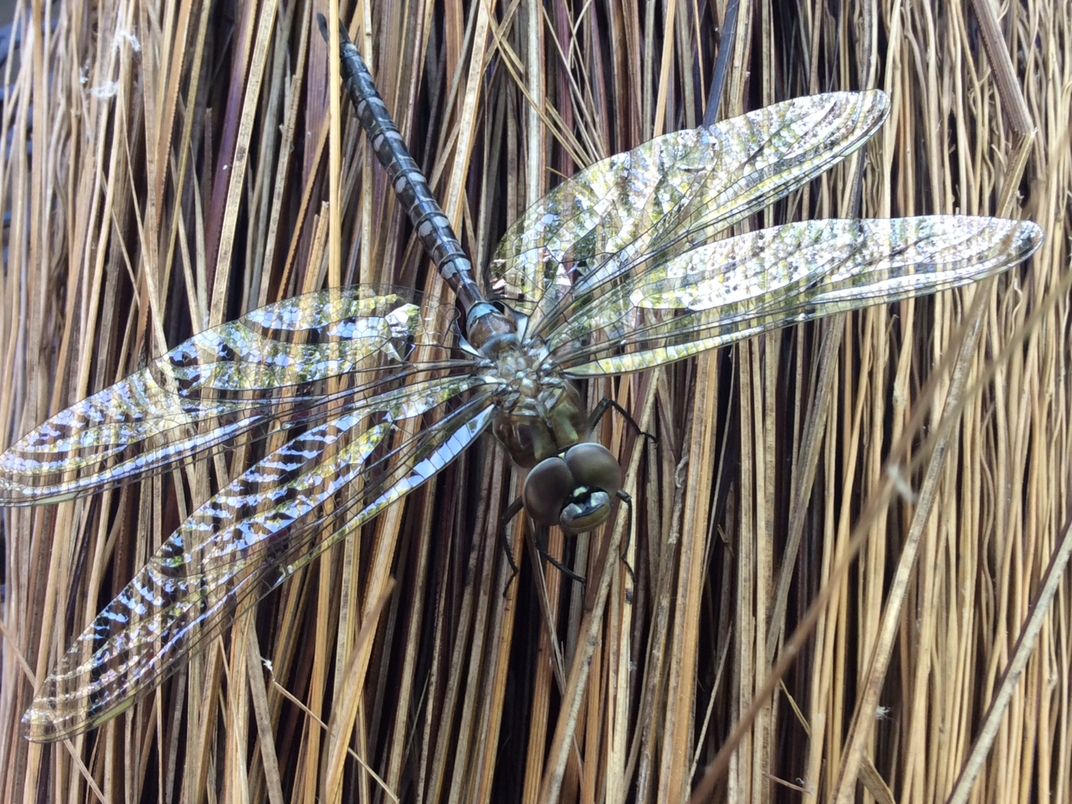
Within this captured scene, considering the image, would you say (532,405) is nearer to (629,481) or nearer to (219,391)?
(629,481)

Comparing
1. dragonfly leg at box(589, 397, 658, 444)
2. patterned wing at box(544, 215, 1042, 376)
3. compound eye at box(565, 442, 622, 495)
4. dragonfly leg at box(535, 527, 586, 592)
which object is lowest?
dragonfly leg at box(535, 527, 586, 592)

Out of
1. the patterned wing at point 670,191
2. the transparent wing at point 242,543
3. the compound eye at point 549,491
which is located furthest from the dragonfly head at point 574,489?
the patterned wing at point 670,191

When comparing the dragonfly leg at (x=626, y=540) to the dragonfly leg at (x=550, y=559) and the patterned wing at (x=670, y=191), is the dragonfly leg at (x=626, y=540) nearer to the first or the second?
the dragonfly leg at (x=550, y=559)

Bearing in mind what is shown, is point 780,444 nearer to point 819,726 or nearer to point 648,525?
point 648,525

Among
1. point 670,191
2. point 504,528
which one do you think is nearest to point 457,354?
point 504,528

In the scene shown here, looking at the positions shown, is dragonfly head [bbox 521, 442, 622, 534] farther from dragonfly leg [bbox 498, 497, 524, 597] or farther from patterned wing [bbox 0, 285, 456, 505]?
patterned wing [bbox 0, 285, 456, 505]

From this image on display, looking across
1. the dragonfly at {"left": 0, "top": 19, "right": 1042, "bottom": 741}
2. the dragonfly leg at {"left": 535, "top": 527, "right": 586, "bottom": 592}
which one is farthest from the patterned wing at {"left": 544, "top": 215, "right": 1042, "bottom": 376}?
the dragonfly leg at {"left": 535, "top": 527, "right": 586, "bottom": 592}
